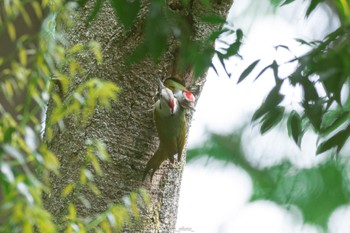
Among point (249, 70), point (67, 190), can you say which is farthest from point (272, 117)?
point (67, 190)

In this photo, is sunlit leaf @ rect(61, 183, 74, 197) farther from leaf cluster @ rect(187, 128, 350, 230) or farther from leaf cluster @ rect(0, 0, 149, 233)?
leaf cluster @ rect(187, 128, 350, 230)

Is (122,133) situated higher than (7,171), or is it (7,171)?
(7,171)

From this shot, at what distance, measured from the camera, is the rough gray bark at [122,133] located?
1199mm

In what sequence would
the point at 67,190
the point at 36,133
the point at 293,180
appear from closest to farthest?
the point at 36,133, the point at 67,190, the point at 293,180

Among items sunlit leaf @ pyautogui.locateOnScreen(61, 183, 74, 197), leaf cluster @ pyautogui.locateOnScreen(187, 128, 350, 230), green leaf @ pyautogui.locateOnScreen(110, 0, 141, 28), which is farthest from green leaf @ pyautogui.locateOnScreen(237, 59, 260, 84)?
leaf cluster @ pyautogui.locateOnScreen(187, 128, 350, 230)

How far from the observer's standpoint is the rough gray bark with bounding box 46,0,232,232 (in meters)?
1.20

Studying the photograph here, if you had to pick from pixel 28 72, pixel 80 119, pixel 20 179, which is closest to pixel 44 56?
pixel 28 72

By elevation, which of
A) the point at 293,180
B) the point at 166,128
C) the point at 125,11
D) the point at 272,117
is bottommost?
the point at 293,180

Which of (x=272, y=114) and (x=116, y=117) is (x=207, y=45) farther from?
(x=116, y=117)

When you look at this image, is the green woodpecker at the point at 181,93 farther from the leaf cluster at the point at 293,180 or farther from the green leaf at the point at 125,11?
the leaf cluster at the point at 293,180

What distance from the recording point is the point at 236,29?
81cm

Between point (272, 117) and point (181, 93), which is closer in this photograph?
point (272, 117)

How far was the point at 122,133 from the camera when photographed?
1216 millimetres

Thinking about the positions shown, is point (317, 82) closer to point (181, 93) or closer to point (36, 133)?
point (36, 133)
